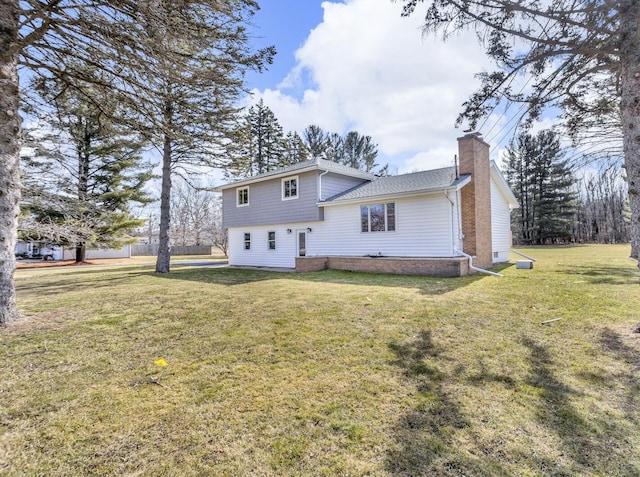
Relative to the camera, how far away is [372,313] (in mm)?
5816

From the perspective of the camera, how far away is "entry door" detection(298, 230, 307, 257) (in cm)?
1603

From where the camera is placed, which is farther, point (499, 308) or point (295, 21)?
point (295, 21)

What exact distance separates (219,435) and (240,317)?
11.0ft

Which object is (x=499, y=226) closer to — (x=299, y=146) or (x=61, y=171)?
(x=61, y=171)

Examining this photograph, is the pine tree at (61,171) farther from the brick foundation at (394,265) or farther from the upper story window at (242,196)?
the upper story window at (242,196)

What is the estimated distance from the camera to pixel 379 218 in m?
13.3

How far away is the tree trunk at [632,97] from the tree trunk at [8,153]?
27.7ft

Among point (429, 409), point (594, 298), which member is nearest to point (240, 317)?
point (429, 409)

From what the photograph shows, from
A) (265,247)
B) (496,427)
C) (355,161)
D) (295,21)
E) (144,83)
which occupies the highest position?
(355,161)

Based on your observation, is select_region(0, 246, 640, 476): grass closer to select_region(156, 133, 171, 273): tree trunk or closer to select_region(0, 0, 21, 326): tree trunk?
select_region(0, 0, 21, 326): tree trunk

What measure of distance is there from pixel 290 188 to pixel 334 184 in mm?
2196

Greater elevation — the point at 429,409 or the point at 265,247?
the point at 265,247

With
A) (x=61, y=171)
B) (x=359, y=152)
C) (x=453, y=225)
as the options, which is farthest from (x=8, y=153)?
(x=359, y=152)

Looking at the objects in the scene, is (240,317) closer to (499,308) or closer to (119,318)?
(119,318)
